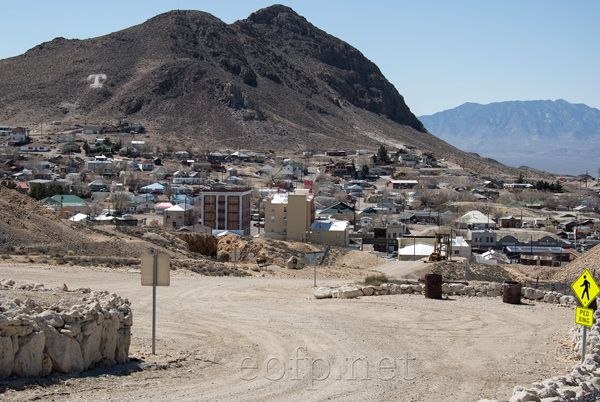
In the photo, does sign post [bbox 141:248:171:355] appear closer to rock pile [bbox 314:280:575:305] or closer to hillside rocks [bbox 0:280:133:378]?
hillside rocks [bbox 0:280:133:378]

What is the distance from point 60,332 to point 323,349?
4.51m

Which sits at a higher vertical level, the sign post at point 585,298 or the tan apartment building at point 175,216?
the tan apartment building at point 175,216

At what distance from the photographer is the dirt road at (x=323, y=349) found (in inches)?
360

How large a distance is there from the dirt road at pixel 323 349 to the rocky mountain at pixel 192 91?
10841 cm

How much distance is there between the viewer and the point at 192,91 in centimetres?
14588

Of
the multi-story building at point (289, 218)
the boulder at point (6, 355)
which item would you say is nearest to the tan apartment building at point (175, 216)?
the multi-story building at point (289, 218)

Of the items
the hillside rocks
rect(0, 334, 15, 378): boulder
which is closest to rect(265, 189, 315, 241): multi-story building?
the hillside rocks

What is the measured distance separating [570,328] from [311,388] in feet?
22.8

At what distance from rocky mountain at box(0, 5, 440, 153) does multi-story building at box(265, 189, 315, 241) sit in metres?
75.1

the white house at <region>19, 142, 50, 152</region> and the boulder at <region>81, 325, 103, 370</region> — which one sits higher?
the white house at <region>19, 142, 50, 152</region>

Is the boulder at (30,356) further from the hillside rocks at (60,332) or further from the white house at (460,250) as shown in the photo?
the white house at (460,250)

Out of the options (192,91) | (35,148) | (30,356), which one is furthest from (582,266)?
(192,91)

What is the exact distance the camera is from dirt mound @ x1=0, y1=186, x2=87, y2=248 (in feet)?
85.7

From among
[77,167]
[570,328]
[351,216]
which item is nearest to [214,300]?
[570,328]
